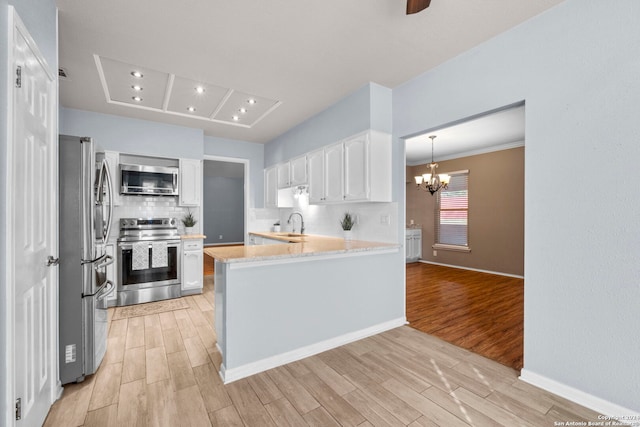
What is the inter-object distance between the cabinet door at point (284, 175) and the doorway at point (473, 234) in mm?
2187

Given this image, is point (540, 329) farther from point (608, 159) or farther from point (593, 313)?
point (608, 159)

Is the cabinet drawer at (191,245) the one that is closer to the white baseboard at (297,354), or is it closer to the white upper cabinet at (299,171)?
the white upper cabinet at (299,171)

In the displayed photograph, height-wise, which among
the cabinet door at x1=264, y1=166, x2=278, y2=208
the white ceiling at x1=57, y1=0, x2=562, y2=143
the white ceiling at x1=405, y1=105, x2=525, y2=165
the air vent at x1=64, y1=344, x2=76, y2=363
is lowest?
the air vent at x1=64, y1=344, x2=76, y2=363

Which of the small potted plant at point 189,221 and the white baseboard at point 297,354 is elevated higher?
the small potted plant at point 189,221

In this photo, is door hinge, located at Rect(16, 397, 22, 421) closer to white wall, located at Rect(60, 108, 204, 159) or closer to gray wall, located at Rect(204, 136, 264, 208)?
white wall, located at Rect(60, 108, 204, 159)

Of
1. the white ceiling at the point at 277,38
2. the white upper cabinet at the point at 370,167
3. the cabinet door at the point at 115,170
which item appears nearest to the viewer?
the white ceiling at the point at 277,38

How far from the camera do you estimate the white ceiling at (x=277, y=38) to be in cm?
202

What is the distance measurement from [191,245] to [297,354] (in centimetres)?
273

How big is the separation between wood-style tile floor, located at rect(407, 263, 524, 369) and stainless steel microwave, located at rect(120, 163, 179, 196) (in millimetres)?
3955

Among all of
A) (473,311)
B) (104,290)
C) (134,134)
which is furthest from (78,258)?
(473,311)

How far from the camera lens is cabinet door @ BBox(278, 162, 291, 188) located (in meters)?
4.73

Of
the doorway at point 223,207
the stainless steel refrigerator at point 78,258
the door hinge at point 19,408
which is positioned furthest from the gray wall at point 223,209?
the door hinge at point 19,408

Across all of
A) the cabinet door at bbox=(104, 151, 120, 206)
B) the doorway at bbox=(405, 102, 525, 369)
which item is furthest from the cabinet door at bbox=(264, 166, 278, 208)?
the doorway at bbox=(405, 102, 525, 369)

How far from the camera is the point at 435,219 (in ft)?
22.8
